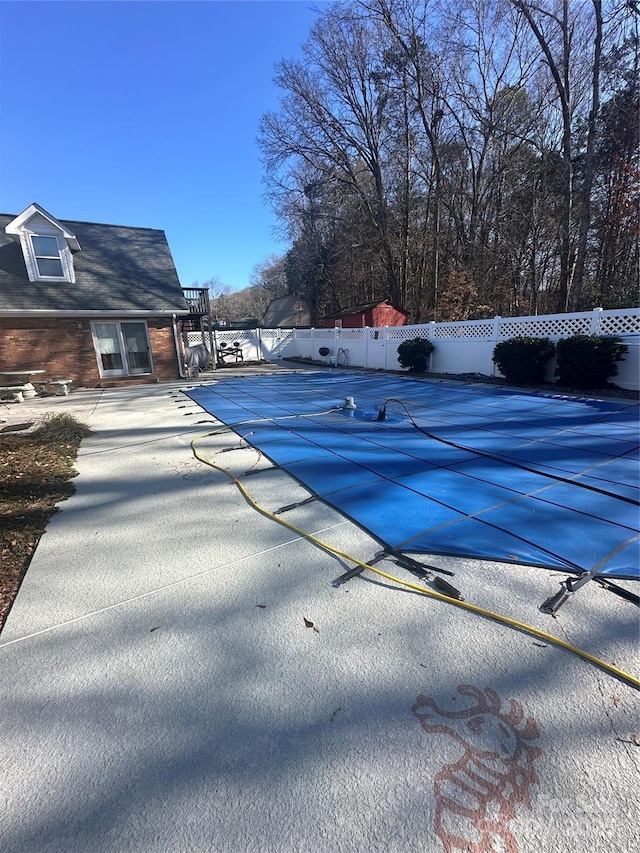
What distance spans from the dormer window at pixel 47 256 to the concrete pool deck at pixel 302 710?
11718 millimetres

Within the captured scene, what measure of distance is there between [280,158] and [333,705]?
73.6 ft

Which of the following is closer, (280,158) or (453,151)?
(453,151)

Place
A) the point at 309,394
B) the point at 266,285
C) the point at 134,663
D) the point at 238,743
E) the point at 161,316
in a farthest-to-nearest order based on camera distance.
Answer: the point at 266,285, the point at 161,316, the point at 309,394, the point at 134,663, the point at 238,743

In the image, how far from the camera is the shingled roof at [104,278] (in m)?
10.4

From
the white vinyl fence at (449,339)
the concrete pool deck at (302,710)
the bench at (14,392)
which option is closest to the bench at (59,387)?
the bench at (14,392)

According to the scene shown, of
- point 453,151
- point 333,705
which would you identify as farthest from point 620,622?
point 453,151

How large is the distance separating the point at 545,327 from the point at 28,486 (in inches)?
369

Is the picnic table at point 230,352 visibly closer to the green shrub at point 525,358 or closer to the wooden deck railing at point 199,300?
the wooden deck railing at point 199,300

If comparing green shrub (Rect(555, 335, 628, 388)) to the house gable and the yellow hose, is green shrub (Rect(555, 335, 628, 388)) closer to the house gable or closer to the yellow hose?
the yellow hose

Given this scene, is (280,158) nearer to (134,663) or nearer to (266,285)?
(134,663)

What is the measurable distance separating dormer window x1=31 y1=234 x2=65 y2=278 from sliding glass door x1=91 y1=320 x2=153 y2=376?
6.36 feet

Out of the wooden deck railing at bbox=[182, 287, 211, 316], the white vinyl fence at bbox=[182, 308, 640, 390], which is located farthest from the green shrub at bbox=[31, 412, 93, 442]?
the wooden deck railing at bbox=[182, 287, 211, 316]

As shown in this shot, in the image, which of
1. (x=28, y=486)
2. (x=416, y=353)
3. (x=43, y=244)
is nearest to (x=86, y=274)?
(x=43, y=244)

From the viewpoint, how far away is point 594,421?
5.20 m
